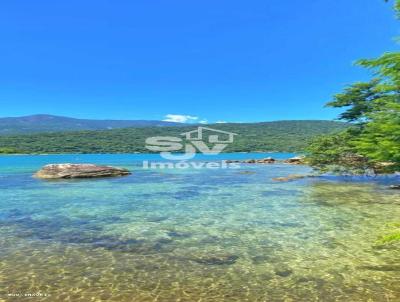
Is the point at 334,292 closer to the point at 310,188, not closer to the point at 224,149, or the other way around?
the point at 310,188

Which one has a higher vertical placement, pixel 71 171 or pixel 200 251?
pixel 71 171

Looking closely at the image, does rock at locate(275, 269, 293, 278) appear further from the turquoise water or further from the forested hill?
the forested hill

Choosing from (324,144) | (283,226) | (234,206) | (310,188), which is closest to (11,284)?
(283,226)

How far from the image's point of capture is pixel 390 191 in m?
24.7

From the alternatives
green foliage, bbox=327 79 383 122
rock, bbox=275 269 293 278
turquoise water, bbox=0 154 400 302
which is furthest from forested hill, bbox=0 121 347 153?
rock, bbox=275 269 293 278

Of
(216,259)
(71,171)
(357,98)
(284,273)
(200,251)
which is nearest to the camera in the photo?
(284,273)

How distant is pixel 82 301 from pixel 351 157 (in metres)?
32.2

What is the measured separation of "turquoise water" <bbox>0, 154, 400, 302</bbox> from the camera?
7773 mm

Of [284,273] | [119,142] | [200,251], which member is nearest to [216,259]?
[200,251]

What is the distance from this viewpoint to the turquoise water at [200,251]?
777 cm

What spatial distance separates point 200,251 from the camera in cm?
1085

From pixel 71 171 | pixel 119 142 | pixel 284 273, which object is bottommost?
pixel 284 273

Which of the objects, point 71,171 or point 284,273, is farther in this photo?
point 71,171

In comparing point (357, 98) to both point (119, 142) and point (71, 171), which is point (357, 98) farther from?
point (119, 142)
